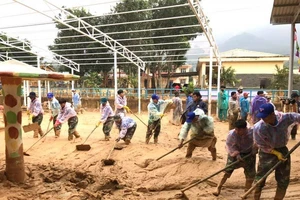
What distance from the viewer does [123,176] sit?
5398 mm

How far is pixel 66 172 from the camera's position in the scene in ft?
18.0

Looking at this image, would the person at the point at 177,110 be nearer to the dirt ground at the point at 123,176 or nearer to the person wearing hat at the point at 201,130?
the dirt ground at the point at 123,176

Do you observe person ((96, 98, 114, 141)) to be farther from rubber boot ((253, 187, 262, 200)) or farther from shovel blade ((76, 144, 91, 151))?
rubber boot ((253, 187, 262, 200))

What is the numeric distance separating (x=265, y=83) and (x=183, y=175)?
18.7 meters

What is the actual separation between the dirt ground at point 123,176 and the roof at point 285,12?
12.3ft

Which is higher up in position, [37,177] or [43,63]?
[43,63]

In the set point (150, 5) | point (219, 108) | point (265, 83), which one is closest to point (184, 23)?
point (150, 5)

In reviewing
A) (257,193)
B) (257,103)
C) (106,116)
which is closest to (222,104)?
(257,103)

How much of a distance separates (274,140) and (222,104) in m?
9.64

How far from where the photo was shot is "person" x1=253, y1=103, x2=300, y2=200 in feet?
11.7

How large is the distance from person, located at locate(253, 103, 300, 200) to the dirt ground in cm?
81

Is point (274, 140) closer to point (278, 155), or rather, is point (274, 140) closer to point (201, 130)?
point (278, 155)

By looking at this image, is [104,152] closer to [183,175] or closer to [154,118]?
[154,118]

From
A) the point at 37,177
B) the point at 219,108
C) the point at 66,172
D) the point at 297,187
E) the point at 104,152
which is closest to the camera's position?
the point at 297,187
